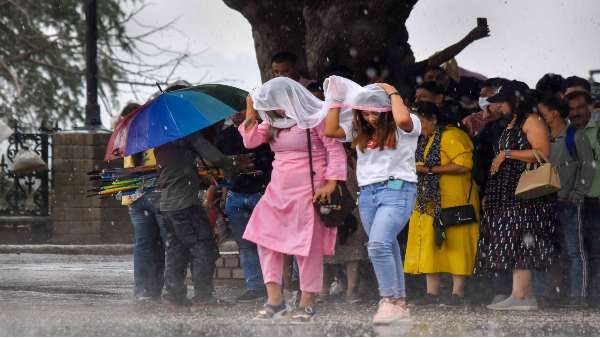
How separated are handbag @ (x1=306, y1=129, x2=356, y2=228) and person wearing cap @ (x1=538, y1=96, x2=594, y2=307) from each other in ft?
6.35

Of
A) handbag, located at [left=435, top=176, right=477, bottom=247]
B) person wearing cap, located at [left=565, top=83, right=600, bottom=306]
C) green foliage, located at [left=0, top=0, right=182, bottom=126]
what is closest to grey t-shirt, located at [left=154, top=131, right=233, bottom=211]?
handbag, located at [left=435, top=176, right=477, bottom=247]

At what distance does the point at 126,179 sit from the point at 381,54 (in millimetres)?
2933

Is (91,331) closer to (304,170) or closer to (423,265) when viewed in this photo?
(304,170)

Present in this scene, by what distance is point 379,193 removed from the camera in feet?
30.0

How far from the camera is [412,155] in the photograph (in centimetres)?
924

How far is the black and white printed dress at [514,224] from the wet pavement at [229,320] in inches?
16.0

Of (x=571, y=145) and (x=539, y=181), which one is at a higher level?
(x=571, y=145)

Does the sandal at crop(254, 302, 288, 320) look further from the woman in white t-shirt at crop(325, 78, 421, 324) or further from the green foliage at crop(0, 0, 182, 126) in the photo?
the green foliage at crop(0, 0, 182, 126)

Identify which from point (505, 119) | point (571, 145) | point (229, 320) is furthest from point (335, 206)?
point (571, 145)

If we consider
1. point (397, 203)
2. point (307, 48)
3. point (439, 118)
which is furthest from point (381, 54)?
point (397, 203)

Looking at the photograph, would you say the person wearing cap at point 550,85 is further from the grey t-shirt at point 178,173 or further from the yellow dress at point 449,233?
the grey t-shirt at point 178,173

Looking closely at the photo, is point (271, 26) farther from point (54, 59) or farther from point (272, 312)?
point (54, 59)

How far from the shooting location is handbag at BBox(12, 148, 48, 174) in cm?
2039

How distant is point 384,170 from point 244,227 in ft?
6.88
